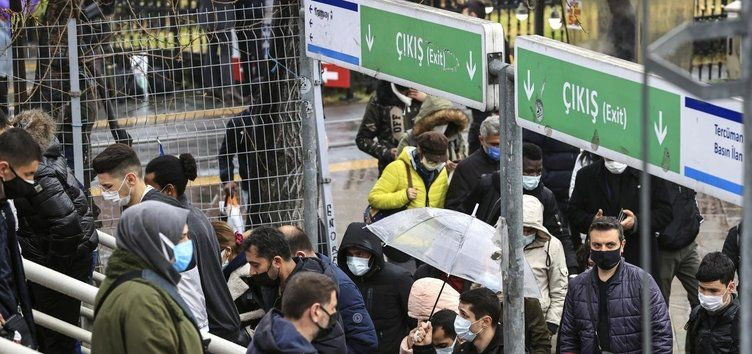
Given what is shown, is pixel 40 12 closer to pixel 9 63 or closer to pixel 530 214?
pixel 9 63

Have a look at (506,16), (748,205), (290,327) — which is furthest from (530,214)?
(506,16)

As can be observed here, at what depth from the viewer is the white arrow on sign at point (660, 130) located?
4.16m

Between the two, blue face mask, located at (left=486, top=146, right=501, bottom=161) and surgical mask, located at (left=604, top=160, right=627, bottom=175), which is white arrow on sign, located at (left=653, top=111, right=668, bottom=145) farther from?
blue face mask, located at (left=486, top=146, right=501, bottom=161)

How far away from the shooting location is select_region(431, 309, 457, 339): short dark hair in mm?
6387

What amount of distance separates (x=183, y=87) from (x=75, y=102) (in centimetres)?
69

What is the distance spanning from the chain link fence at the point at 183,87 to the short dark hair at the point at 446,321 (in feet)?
7.61

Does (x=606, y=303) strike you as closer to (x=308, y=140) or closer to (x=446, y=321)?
(x=446, y=321)

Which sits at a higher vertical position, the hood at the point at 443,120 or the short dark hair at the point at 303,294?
the short dark hair at the point at 303,294

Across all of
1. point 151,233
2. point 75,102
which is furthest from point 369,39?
point 75,102

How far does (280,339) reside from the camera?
4594mm

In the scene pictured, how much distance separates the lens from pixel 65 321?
6.76 meters

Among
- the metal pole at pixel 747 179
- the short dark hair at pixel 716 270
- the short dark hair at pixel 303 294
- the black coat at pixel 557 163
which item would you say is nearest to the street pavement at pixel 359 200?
the black coat at pixel 557 163

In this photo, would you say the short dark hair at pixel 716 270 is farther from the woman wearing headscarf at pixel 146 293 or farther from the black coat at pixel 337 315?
the woman wearing headscarf at pixel 146 293

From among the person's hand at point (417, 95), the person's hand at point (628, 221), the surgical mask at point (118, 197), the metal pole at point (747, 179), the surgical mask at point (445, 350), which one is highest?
the metal pole at point (747, 179)
